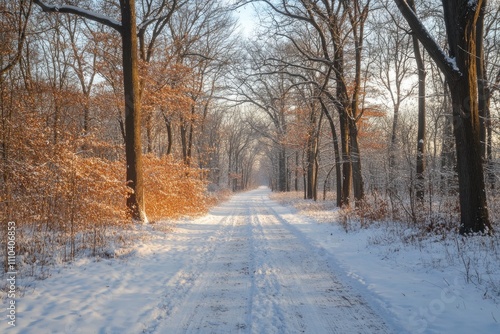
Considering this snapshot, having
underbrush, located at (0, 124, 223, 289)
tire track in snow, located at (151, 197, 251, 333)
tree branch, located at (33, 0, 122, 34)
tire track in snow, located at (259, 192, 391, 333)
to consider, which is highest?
tree branch, located at (33, 0, 122, 34)

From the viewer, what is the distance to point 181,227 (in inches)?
449

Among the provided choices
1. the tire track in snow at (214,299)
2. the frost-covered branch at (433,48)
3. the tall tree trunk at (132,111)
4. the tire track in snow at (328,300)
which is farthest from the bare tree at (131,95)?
the frost-covered branch at (433,48)

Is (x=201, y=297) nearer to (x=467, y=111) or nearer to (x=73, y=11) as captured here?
(x=467, y=111)

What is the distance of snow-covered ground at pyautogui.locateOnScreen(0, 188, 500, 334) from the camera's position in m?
3.67

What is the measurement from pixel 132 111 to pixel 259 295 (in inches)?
305

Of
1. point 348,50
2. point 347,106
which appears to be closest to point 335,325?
point 347,106

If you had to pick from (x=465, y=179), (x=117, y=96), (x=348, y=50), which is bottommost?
(x=465, y=179)

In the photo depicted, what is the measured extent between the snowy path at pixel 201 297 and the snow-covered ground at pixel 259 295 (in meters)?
0.02

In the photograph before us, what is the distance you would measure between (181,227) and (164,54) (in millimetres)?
10872

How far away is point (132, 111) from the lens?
9875mm

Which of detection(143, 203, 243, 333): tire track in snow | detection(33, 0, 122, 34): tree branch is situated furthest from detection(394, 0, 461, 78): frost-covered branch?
detection(33, 0, 122, 34): tree branch

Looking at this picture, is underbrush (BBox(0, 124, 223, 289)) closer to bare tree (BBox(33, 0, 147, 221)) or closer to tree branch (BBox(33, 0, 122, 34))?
bare tree (BBox(33, 0, 147, 221))

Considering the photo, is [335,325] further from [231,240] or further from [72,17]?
[72,17]

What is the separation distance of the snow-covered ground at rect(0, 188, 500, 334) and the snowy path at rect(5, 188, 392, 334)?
0.02 meters
